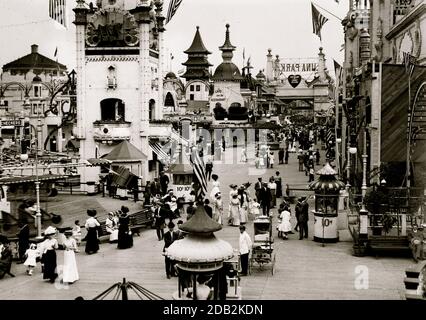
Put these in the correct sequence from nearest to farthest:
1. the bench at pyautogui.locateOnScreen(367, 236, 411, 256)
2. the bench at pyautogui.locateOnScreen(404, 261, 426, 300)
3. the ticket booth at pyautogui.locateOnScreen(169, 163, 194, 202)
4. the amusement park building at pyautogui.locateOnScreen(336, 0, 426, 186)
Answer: the bench at pyautogui.locateOnScreen(404, 261, 426, 300) → the bench at pyautogui.locateOnScreen(367, 236, 411, 256) → the amusement park building at pyautogui.locateOnScreen(336, 0, 426, 186) → the ticket booth at pyautogui.locateOnScreen(169, 163, 194, 202)

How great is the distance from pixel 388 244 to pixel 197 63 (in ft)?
279

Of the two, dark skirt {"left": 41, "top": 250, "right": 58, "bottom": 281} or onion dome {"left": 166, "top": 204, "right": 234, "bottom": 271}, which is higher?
onion dome {"left": 166, "top": 204, "right": 234, "bottom": 271}

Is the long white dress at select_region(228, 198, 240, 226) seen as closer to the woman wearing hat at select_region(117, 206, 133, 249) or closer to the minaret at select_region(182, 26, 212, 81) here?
the woman wearing hat at select_region(117, 206, 133, 249)

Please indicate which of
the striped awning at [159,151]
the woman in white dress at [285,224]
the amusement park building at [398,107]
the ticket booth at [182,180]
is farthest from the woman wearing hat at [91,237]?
the striped awning at [159,151]

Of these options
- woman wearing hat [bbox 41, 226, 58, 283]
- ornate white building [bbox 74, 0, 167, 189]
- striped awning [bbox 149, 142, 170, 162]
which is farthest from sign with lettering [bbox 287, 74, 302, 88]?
woman wearing hat [bbox 41, 226, 58, 283]

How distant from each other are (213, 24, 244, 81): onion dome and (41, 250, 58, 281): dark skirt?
256ft

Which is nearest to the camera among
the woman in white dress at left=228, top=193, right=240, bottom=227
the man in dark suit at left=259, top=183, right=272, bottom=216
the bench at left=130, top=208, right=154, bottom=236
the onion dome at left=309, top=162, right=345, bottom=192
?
the onion dome at left=309, top=162, right=345, bottom=192

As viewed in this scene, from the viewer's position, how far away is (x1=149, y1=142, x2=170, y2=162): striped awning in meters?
40.2

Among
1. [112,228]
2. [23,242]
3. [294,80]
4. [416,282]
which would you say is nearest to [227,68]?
[294,80]

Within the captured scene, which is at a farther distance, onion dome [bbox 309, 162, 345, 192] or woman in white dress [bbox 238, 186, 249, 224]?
woman in white dress [bbox 238, 186, 249, 224]

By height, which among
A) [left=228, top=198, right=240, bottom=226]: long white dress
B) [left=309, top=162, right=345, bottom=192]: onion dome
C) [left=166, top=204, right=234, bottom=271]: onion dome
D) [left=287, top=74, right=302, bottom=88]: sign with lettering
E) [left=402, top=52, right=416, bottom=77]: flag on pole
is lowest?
[left=228, top=198, right=240, bottom=226]: long white dress

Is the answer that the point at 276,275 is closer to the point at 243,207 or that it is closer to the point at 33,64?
the point at 243,207

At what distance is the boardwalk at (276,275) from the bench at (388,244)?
28 centimetres

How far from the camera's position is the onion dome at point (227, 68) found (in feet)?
313
